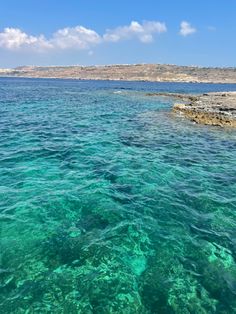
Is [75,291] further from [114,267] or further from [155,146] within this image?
[155,146]

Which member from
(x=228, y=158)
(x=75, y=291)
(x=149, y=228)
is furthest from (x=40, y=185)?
(x=228, y=158)

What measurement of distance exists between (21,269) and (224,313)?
6.89 metres

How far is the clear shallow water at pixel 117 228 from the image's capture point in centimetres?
991

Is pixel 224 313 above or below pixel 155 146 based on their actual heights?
above

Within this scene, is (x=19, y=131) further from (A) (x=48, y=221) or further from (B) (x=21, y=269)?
(B) (x=21, y=269)

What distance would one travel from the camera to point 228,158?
2459cm

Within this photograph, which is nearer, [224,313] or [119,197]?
[224,313]

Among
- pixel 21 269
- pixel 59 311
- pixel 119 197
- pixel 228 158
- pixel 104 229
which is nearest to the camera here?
pixel 59 311

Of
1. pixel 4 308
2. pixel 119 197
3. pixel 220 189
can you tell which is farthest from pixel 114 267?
pixel 220 189

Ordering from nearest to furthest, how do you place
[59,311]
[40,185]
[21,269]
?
[59,311], [21,269], [40,185]

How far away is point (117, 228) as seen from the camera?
13875mm

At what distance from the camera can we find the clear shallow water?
9.91m

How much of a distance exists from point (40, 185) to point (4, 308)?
31.2ft

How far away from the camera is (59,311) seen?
924 centimetres
